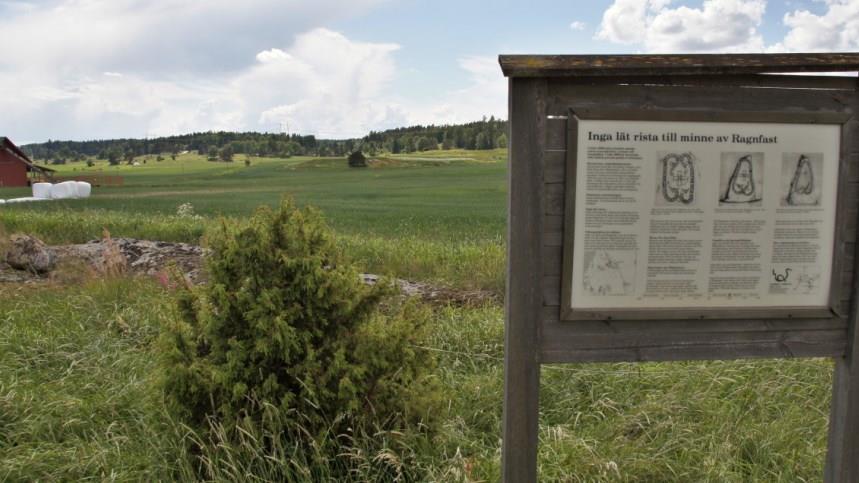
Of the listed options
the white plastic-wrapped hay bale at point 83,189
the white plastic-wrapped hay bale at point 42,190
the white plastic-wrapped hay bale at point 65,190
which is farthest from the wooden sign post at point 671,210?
the white plastic-wrapped hay bale at point 83,189

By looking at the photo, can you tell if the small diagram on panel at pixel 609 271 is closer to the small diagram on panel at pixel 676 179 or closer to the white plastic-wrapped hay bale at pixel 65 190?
the small diagram on panel at pixel 676 179

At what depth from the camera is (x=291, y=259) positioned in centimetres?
343

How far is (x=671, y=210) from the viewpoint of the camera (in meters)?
2.95

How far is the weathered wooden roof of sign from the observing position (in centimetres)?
278

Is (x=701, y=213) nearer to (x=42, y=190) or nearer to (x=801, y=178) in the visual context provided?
(x=801, y=178)

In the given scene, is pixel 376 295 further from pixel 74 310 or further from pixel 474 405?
pixel 74 310

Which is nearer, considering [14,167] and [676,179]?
[676,179]

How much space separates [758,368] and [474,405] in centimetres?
244

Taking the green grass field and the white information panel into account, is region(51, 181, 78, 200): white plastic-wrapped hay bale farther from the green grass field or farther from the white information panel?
the white information panel

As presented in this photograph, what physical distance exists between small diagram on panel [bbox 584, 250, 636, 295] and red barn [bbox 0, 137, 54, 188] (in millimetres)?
51474

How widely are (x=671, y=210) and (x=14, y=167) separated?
176 feet

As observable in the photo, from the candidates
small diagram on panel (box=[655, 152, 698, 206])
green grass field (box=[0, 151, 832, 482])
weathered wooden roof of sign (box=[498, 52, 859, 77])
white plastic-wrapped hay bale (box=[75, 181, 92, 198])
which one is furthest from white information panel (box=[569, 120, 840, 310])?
white plastic-wrapped hay bale (box=[75, 181, 92, 198])

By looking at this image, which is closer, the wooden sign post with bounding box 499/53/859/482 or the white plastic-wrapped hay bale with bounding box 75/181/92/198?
the wooden sign post with bounding box 499/53/859/482

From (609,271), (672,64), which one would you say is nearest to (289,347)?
(609,271)
